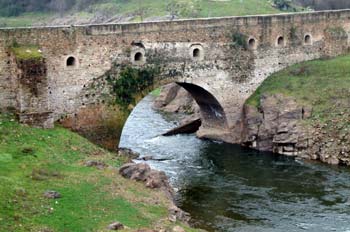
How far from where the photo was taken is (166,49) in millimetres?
41750

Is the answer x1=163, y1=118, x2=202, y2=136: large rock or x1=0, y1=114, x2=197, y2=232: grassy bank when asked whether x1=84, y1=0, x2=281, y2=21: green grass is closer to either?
x1=163, y1=118, x2=202, y2=136: large rock

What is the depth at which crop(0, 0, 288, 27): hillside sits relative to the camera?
81.4 metres

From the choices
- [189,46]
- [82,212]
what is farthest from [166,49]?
[82,212]

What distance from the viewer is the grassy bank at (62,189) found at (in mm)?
24766

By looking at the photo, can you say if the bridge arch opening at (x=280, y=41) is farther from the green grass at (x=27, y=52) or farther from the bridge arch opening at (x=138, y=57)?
the green grass at (x=27, y=52)

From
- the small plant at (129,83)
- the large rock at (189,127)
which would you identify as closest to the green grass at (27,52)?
the small plant at (129,83)

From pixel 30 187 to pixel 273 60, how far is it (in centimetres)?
2488

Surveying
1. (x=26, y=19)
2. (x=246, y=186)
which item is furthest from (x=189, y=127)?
(x=26, y=19)

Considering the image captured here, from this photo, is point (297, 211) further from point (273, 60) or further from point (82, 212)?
point (273, 60)

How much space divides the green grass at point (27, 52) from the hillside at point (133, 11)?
147 feet

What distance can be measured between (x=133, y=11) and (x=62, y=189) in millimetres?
70859

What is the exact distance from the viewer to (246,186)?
36.0 metres

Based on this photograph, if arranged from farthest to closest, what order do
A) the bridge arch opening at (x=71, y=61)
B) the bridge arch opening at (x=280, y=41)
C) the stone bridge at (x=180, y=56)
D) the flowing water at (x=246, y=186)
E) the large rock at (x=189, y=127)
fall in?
the large rock at (x=189, y=127) < the bridge arch opening at (x=280, y=41) < the bridge arch opening at (x=71, y=61) < the stone bridge at (x=180, y=56) < the flowing water at (x=246, y=186)

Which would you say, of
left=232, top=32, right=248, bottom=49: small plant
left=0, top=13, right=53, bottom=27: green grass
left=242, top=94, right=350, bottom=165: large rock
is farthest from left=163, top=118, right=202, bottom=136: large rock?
left=0, top=13, right=53, bottom=27: green grass
